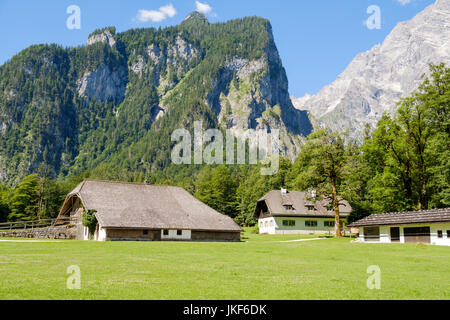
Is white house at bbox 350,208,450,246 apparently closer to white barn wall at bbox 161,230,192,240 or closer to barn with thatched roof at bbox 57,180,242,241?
barn with thatched roof at bbox 57,180,242,241

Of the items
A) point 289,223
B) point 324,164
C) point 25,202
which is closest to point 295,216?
point 289,223

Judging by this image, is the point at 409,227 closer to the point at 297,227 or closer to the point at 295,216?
the point at 295,216

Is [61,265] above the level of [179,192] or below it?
below

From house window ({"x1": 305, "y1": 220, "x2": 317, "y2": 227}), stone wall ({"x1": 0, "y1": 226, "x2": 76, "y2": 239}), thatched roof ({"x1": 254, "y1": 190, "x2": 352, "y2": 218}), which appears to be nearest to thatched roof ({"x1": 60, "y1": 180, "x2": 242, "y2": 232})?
stone wall ({"x1": 0, "y1": 226, "x2": 76, "y2": 239})

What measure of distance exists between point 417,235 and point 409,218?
194cm

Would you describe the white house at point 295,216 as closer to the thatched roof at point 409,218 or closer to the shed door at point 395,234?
the thatched roof at point 409,218

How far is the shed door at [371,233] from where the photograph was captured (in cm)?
4494

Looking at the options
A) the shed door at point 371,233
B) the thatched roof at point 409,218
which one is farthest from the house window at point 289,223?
the shed door at point 371,233

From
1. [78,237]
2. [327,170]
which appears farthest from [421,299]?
[78,237]

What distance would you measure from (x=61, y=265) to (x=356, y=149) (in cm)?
7049

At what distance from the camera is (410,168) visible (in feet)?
163

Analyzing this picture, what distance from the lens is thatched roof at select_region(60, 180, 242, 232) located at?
4394 cm

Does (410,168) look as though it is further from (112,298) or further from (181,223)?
(112,298)

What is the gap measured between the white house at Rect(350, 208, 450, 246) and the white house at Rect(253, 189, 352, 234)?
85.1ft
